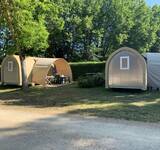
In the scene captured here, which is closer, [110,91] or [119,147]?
[119,147]

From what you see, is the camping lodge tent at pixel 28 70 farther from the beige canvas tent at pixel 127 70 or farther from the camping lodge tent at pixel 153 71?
the camping lodge tent at pixel 153 71

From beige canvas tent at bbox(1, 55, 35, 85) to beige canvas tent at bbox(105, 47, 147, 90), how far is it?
→ 742 cm

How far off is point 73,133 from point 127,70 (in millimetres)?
12277

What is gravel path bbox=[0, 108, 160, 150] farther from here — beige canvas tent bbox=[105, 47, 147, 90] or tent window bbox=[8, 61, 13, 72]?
tent window bbox=[8, 61, 13, 72]

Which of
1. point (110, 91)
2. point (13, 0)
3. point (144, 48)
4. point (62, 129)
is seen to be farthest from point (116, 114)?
point (144, 48)

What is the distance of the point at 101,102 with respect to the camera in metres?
18.6

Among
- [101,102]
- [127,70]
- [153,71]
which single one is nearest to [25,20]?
[127,70]

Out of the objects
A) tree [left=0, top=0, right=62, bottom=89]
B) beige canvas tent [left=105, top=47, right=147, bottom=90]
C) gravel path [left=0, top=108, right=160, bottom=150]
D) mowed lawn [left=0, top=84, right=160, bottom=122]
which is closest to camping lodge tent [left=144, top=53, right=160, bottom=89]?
mowed lawn [left=0, top=84, right=160, bottom=122]

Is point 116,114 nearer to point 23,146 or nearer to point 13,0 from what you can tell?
point 23,146

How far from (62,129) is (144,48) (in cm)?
4065

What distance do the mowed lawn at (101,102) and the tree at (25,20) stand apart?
3054 millimetres

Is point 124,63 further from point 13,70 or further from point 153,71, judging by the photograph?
point 13,70

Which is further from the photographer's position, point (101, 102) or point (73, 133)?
point (101, 102)

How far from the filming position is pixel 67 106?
1750 centimetres
